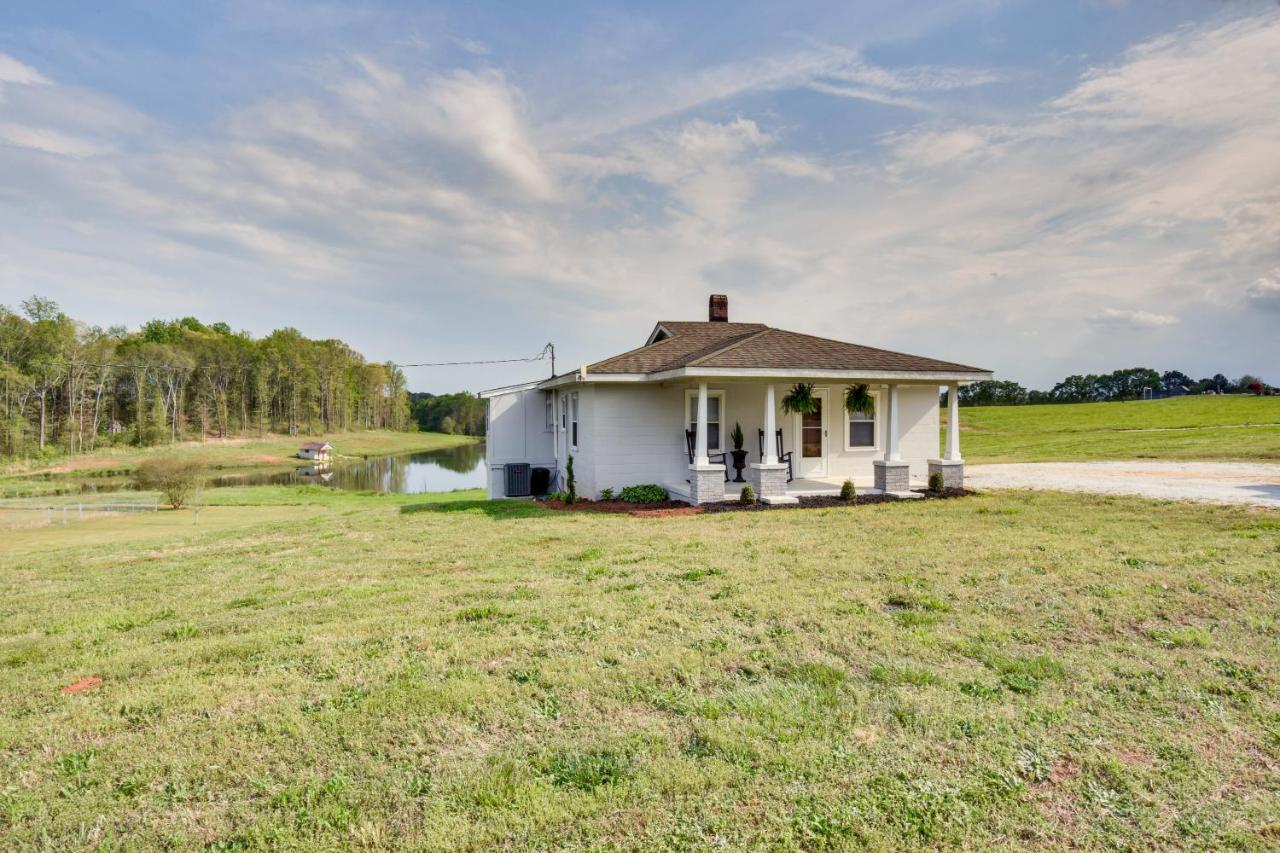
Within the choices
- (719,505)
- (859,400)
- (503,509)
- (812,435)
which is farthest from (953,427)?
(503,509)

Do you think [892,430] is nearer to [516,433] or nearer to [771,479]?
[771,479]

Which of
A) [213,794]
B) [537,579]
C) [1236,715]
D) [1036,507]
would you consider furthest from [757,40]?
[213,794]

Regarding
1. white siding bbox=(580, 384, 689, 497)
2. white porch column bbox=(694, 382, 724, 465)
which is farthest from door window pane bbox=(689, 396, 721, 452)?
white porch column bbox=(694, 382, 724, 465)

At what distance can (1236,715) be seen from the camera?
318cm

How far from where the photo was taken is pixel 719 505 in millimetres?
11328

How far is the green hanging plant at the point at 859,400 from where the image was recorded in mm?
13242

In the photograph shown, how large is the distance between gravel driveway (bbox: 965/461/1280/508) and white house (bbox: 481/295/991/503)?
2503mm

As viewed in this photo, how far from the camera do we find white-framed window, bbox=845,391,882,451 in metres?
14.6

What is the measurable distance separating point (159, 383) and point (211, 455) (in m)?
13.6

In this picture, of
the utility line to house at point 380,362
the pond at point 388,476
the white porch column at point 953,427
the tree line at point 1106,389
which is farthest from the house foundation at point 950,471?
the tree line at point 1106,389

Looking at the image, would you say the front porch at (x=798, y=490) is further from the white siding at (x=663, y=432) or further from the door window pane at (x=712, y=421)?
the door window pane at (x=712, y=421)

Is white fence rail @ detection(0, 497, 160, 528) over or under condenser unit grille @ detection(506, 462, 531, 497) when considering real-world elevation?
under

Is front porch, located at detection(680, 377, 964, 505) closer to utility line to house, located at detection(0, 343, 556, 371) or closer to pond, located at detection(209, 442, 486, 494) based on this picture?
utility line to house, located at detection(0, 343, 556, 371)

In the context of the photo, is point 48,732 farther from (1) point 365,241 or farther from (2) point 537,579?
(1) point 365,241
